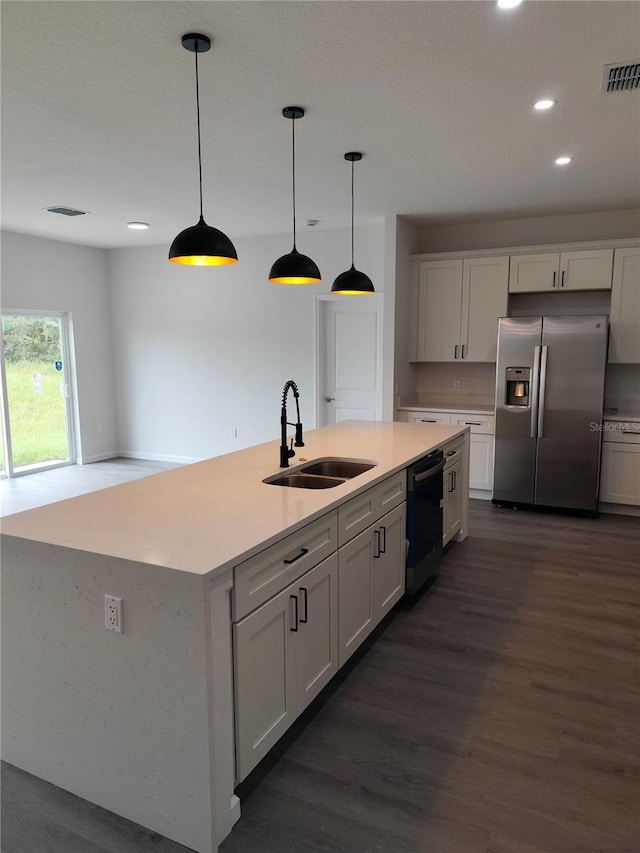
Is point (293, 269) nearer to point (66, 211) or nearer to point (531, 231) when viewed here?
point (66, 211)

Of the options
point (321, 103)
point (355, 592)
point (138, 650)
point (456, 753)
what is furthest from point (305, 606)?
point (321, 103)

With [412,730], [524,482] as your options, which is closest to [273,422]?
[524,482]

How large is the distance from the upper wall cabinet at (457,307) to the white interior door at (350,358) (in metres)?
0.49

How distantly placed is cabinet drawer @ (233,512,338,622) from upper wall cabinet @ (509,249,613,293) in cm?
397

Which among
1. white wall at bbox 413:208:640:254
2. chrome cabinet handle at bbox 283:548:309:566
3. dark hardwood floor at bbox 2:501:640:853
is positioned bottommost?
dark hardwood floor at bbox 2:501:640:853

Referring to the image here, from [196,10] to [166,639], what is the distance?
224cm

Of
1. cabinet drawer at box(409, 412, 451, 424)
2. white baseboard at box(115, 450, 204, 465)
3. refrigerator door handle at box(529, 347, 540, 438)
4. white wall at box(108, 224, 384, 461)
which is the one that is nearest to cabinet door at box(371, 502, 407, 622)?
refrigerator door handle at box(529, 347, 540, 438)

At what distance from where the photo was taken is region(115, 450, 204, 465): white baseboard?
7443 millimetres

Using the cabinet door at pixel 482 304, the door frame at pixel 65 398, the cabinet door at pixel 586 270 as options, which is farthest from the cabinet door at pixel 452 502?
the door frame at pixel 65 398

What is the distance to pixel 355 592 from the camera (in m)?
2.55

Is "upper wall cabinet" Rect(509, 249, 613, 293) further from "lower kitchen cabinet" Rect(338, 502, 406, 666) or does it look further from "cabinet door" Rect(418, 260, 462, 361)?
"lower kitchen cabinet" Rect(338, 502, 406, 666)

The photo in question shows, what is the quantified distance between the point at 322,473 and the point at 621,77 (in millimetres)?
2453

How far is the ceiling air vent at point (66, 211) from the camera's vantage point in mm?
5148

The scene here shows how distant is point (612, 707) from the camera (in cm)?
239
